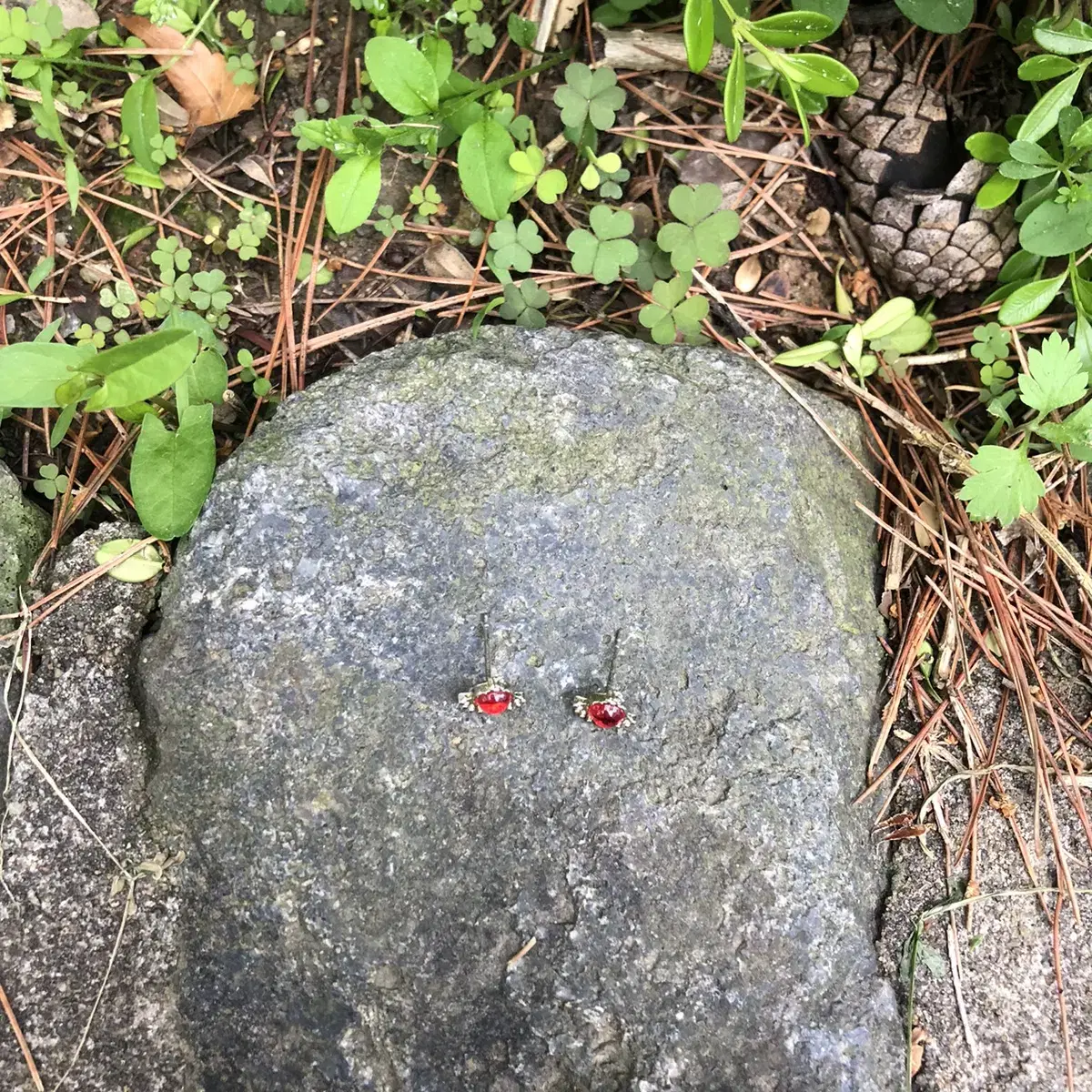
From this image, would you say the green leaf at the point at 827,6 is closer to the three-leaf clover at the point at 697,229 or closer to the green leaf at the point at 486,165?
the three-leaf clover at the point at 697,229

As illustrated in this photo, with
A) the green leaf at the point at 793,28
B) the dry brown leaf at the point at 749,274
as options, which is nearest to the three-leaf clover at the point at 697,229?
the dry brown leaf at the point at 749,274

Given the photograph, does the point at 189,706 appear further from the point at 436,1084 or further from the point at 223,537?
the point at 436,1084

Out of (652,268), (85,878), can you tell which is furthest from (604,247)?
(85,878)

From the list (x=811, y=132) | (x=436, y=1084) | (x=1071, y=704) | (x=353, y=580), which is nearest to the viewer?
(x=436, y=1084)

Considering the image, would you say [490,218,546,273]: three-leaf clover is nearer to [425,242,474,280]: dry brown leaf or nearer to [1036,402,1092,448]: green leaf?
[425,242,474,280]: dry brown leaf

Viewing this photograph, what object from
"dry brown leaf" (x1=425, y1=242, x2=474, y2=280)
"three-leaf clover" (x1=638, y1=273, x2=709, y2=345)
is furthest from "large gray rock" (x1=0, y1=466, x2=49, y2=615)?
"three-leaf clover" (x1=638, y1=273, x2=709, y2=345)

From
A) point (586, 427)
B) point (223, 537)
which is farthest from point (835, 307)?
point (223, 537)

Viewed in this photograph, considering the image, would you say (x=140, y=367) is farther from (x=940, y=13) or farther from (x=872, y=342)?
(x=940, y=13)

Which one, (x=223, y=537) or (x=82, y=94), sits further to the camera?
(x=82, y=94)
